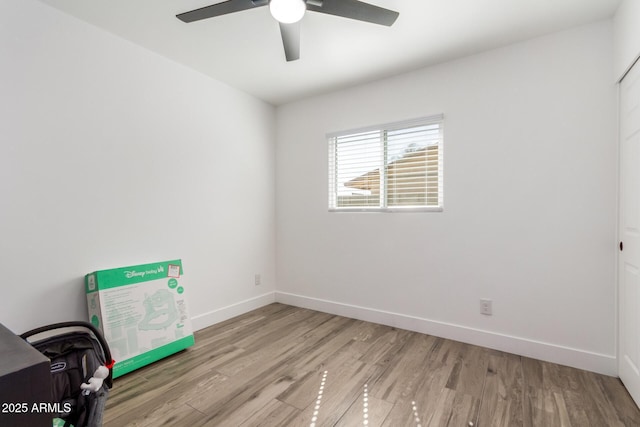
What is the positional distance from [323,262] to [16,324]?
254 cm

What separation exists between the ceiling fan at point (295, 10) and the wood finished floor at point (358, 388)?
2.27 meters

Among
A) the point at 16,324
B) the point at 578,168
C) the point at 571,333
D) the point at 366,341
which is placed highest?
the point at 578,168

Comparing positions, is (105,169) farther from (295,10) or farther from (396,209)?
(396,209)

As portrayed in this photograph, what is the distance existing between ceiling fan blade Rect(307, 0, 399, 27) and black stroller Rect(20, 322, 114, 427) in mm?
2087

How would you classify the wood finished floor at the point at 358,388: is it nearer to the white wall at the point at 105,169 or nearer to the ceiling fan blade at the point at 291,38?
the white wall at the point at 105,169

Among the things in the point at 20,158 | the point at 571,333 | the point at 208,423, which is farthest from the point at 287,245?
the point at 571,333

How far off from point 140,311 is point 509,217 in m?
3.03

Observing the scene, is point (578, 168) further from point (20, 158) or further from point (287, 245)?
point (20, 158)

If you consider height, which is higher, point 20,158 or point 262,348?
point 20,158

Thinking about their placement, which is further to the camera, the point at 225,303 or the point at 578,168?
the point at 225,303

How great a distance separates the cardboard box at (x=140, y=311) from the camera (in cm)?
210

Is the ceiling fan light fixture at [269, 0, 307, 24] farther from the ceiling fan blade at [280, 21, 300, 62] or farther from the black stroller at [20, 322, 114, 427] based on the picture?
the black stroller at [20, 322, 114, 427]

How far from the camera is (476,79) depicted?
2588 millimetres

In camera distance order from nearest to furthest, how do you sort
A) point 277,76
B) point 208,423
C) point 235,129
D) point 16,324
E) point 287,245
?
1. point 208,423
2. point 16,324
3. point 277,76
4. point 235,129
5. point 287,245
